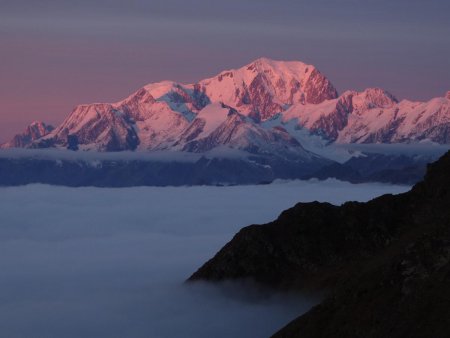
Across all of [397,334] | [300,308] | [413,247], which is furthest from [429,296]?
[300,308]

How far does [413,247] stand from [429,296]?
14462mm

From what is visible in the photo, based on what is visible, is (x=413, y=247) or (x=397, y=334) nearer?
(x=397, y=334)

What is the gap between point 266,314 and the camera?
19850cm

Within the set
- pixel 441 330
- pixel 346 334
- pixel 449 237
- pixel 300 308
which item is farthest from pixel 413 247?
pixel 300 308

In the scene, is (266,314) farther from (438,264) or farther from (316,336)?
(438,264)

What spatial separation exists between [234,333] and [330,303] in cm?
6202

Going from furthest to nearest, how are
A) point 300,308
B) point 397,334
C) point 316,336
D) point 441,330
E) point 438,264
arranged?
point 300,308 < point 316,336 < point 438,264 < point 397,334 < point 441,330

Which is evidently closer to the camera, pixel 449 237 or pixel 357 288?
pixel 449 237

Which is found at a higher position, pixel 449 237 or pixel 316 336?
pixel 449 237

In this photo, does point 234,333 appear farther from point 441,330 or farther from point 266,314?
point 441,330

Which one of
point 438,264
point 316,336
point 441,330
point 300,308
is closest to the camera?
point 441,330

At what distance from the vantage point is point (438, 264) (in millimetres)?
120000

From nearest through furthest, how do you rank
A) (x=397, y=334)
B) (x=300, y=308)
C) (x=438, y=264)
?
1. (x=397, y=334)
2. (x=438, y=264)
3. (x=300, y=308)

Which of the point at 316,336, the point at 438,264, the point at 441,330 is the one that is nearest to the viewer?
the point at 441,330
